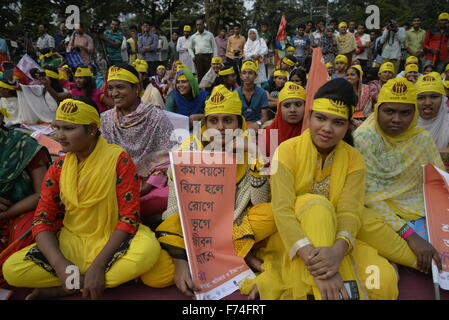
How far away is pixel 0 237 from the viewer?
2.60 m

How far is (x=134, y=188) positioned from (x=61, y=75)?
257 inches

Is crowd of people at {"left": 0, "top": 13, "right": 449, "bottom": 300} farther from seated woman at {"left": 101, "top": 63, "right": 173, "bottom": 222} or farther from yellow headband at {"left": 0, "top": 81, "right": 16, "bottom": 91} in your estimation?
yellow headband at {"left": 0, "top": 81, "right": 16, "bottom": 91}

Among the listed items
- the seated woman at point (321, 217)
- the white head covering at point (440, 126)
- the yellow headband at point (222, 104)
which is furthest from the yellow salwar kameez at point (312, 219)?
the white head covering at point (440, 126)

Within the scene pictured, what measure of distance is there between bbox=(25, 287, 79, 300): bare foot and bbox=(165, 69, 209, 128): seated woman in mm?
3461

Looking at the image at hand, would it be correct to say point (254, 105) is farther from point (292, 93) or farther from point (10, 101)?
point (10, 101)

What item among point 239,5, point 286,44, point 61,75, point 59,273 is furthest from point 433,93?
point 239,5

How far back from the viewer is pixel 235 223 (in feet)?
8.26

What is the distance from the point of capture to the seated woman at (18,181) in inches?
98.3

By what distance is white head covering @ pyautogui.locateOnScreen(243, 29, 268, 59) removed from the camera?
397 inches

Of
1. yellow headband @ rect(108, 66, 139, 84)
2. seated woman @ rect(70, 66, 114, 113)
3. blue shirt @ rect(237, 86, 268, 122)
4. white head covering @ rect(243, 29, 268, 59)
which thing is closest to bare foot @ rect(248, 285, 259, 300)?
yellow headband @ rect(108, 66, 139, 84)

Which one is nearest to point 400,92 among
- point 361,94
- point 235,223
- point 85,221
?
point 235,223

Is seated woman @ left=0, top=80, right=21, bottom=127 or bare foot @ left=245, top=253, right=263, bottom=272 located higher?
seated woman @ left=0, top=80, right=21, bottom=127

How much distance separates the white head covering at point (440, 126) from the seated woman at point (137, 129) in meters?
2.67
